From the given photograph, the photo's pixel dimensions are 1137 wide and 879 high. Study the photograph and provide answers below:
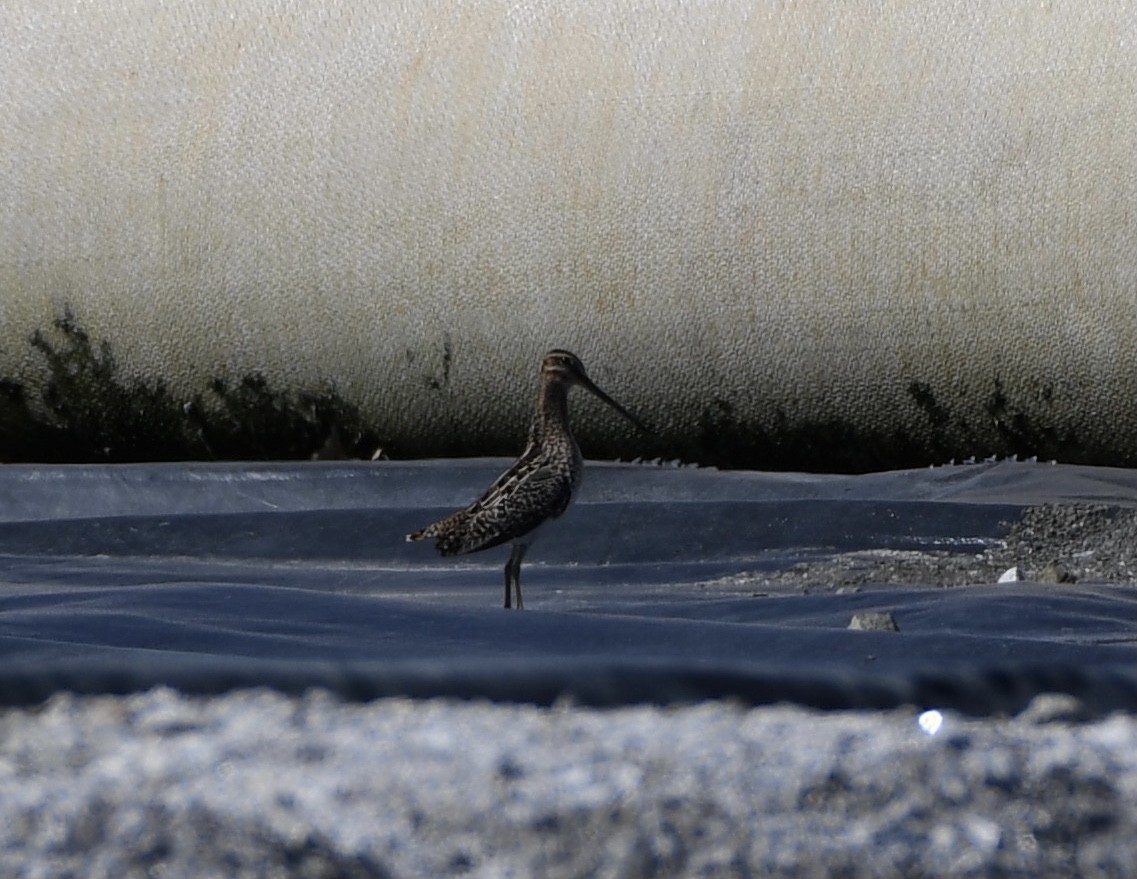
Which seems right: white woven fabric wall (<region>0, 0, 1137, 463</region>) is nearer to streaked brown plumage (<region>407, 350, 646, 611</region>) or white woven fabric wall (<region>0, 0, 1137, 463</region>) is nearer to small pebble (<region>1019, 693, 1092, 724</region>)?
streaked brown plumage (<region>407, 350, 646, 611</region>)

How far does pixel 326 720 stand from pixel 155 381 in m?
4.18

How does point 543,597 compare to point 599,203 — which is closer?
point 543,597

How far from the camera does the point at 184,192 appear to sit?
4.81m

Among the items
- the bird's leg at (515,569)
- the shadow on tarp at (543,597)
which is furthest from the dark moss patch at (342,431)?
the bird's leg at (515,569)

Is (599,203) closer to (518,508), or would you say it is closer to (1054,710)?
(518,508)

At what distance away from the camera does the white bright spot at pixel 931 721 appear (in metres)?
0.83

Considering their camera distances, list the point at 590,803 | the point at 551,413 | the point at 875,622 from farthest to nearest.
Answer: the point at 551,413, the point at 875,622, the point at 590,803

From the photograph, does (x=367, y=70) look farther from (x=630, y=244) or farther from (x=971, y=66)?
(x=971, y=66)

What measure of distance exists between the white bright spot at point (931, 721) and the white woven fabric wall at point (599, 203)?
365 centimetres

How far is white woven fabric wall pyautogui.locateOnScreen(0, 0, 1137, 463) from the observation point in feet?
14.3

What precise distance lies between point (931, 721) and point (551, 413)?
2.41 meters

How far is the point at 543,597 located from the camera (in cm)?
297

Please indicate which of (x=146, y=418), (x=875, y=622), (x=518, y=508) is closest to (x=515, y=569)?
(x=518, y=508)

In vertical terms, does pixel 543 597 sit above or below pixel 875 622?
below
